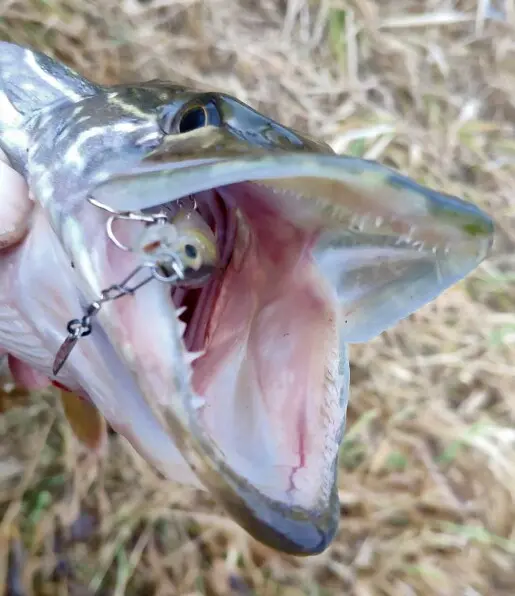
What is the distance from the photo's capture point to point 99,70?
1.73m

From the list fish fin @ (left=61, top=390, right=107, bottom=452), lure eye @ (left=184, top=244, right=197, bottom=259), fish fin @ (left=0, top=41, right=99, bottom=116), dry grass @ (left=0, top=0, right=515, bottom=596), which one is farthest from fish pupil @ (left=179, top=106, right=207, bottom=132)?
dry grass @ (left=0, top=0, right=515, bottom=596)

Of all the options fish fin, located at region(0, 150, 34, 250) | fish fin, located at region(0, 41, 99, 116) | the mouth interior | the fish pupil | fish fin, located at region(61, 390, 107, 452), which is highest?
the fish pupil

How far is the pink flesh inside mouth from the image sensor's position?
636 mm

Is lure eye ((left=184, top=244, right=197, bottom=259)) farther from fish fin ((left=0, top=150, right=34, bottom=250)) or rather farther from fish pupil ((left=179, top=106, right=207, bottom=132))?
fish fin ((left=0, top=150, right=34, bottom=250))

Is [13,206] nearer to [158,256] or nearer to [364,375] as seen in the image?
[158,256]

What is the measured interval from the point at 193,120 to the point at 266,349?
24 cm

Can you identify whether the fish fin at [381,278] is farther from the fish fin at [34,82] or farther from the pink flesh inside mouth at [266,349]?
the fish fin at [34,82]

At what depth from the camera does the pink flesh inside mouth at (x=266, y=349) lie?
2.09 ft

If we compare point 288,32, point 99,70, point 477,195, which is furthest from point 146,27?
point 477,195

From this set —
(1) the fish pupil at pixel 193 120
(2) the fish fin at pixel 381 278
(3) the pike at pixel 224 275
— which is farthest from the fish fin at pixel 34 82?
(2) the fish fin at pixel 381 278

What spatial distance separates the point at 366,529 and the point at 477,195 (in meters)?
1.14

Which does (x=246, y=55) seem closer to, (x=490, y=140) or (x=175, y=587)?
(x=490, y=140)

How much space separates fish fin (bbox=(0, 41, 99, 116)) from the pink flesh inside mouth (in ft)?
0.98

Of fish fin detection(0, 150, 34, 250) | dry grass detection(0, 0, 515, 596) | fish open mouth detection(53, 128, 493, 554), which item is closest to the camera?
fish open mouth detection(53, 128, 493, 554)
